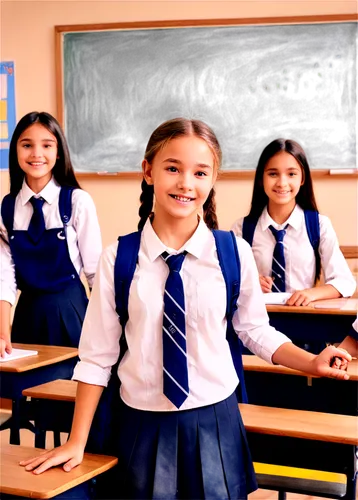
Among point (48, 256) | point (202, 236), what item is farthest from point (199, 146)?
point (48, 256)

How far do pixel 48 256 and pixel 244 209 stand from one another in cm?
187

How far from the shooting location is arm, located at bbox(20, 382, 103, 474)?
4.74 feet

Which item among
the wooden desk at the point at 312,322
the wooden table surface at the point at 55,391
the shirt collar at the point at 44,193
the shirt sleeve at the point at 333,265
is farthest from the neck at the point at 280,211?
the wooden table surface at the point at 55,391

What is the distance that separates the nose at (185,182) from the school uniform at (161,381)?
0.12 metres

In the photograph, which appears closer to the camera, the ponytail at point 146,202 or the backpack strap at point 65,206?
the ponytail at point 146,202

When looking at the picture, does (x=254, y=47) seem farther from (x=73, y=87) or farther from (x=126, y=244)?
(x=126, y=244)

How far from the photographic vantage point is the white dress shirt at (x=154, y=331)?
1.47 metres

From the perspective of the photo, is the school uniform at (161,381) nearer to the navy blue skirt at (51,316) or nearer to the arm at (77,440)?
the arm at (77,440)

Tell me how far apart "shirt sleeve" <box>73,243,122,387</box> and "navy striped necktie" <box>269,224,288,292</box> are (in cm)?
178

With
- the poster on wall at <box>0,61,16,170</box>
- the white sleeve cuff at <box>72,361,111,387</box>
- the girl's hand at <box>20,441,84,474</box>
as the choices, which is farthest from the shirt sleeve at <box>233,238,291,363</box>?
the poster on wall at <box>0,61,16,170</box>

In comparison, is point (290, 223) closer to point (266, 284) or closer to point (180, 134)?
point (266, 284)

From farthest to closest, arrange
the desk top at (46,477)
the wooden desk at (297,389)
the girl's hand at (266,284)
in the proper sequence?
the girl's hand at (266,284) < the wooden desk at (297,389) < the desk top at (46,477)

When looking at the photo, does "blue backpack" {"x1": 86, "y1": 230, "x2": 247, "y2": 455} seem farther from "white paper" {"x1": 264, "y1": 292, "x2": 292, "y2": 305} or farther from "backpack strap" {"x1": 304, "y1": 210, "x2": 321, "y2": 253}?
"backpack strap" {"x1": 304, "y1": 210, "x2": 321, "y2": 253}

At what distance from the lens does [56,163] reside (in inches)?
112
